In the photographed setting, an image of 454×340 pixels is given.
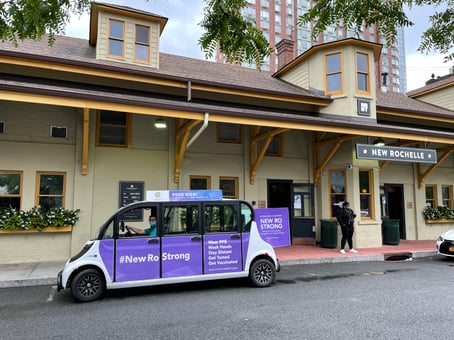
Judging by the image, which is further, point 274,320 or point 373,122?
point 373,122

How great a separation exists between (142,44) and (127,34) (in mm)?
583

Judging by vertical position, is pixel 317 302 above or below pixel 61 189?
below

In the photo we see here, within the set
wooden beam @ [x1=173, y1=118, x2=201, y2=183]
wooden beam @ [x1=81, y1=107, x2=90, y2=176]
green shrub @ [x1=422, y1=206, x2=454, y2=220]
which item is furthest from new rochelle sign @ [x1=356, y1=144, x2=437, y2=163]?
wooden beam @ [x1=81, y1=107, x2=90, y2=176]

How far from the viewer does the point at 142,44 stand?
12.0 metres

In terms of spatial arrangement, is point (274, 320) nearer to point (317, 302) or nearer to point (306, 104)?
point (317, 302)

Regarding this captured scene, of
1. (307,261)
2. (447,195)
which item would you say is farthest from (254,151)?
(447,195)

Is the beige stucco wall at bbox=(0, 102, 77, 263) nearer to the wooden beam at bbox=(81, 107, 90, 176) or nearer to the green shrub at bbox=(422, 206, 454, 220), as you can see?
the wooden beam at bbox=(81, 107, 90, 176)

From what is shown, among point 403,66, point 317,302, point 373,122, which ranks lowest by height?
point 317,302

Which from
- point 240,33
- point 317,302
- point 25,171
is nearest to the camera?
point 240,33

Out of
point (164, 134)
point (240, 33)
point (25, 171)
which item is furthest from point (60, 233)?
point (240, 33)

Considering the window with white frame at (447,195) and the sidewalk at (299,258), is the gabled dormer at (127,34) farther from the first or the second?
the window with white frame at (447,195)

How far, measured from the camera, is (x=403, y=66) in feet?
287

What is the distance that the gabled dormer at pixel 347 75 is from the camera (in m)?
13.1

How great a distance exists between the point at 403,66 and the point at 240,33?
3908 inches
